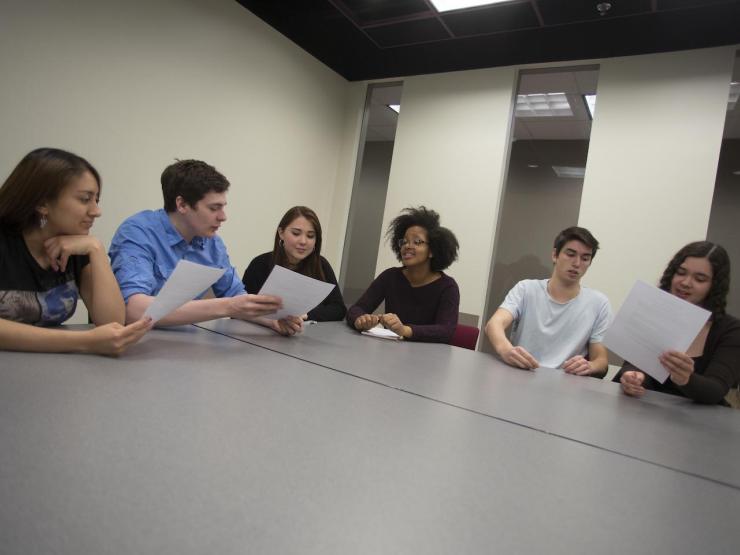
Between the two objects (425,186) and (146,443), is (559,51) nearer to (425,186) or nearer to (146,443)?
(425,186)

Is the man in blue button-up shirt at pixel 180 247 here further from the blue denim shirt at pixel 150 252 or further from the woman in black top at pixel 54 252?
the woman in black top at pixel 54 252

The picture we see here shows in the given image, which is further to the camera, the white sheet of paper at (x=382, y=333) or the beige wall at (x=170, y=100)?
the beige wall at (x=170, y=100)

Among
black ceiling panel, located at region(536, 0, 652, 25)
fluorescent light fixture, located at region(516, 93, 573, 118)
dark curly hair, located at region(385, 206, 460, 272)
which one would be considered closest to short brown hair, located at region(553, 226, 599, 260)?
dark curly hair, located at region(385, 206, 460, 272)

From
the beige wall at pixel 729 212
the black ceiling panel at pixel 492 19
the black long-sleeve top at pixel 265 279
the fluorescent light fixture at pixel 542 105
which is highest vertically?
the black ceiling panel at pixel 492 19

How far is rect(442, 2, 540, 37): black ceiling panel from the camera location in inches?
124

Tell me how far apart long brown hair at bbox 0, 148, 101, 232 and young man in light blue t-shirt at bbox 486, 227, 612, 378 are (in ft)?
5.79

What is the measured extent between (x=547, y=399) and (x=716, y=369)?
79 centimetres

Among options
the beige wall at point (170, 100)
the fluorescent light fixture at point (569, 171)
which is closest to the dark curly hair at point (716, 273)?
the fluorescent light fixture at point (569, 171)

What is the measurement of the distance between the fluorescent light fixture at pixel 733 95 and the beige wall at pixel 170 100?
3447mm

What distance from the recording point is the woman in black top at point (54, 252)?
114 centimetres

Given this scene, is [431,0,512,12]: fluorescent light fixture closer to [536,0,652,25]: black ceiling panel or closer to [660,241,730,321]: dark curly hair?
[536,0,652,25]: black ceiling panel

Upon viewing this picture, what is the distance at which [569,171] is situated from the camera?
421 cm

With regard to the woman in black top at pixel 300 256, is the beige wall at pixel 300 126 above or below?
above

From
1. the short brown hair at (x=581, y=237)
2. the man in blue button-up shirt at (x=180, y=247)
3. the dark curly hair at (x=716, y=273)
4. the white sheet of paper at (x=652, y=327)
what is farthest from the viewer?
the short brown hair at (x=581, y=237)
